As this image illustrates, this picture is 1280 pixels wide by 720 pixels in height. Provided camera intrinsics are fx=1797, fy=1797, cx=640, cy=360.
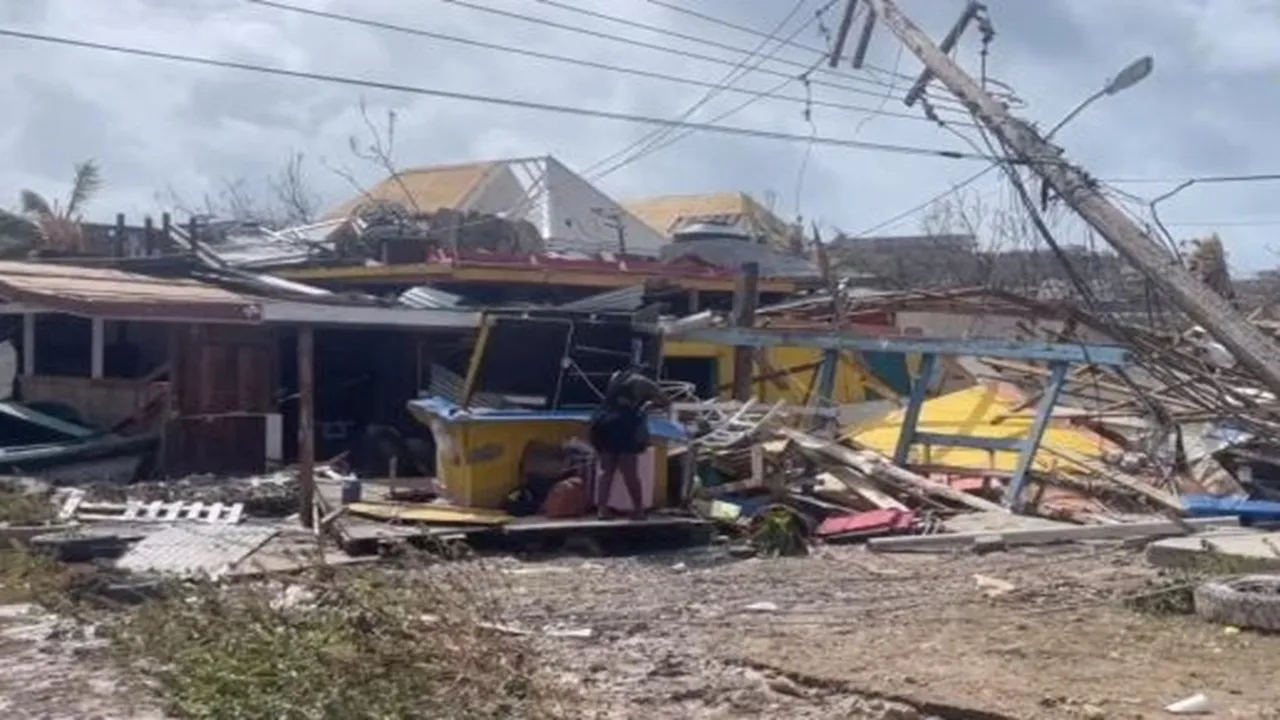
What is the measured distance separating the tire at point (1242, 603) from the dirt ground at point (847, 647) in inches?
4.9

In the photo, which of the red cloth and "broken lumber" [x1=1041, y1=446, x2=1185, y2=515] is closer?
the red cloth

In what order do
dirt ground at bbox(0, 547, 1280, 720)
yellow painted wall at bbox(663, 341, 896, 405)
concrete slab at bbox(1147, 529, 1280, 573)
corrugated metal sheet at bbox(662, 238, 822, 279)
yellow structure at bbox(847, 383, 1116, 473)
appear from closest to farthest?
dirt ground at bbox(0, 547, 1280, 720) < concrete slab at bbox(1147, 529, 1280, 573) < yellow structure at bbox(847, 383, 1116, 473) < yellow painted wall at bbox(663, 341, 896, 405) < corrugated metal sheet at bbox(662, 238, 822, 279)

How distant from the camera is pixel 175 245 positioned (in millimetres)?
28156

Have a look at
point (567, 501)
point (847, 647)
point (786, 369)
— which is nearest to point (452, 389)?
point (567, 501)

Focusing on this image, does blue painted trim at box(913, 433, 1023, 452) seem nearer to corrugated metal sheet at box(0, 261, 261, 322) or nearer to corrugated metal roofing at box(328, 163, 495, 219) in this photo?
corrugated metal sheet at box(0, 261, 261, 322)

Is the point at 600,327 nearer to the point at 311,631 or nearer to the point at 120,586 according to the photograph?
the point at 120,586

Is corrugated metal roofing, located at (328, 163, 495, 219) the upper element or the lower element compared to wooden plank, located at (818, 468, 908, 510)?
upper

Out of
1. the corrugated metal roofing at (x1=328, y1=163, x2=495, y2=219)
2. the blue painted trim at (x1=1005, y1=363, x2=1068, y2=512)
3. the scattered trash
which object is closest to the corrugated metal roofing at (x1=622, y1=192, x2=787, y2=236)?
the corrugated metal roofing at (x1=328, y1=163, x2=495, y2=219)

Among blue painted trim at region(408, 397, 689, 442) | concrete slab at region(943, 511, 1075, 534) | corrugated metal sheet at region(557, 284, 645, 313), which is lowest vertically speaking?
concrete slab at region(943, 511, 1075, 534)

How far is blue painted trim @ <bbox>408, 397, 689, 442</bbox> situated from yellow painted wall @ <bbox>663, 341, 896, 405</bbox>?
7999mm

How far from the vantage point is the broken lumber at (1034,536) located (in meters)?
16.2

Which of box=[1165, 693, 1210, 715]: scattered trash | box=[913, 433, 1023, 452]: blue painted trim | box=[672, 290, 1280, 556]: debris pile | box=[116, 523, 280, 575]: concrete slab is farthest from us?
box=[913, 433, 1023, 452]: blue painted trim

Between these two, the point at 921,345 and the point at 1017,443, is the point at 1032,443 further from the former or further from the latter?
the point at 921,345

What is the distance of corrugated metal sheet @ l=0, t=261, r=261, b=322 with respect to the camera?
19395 mm
